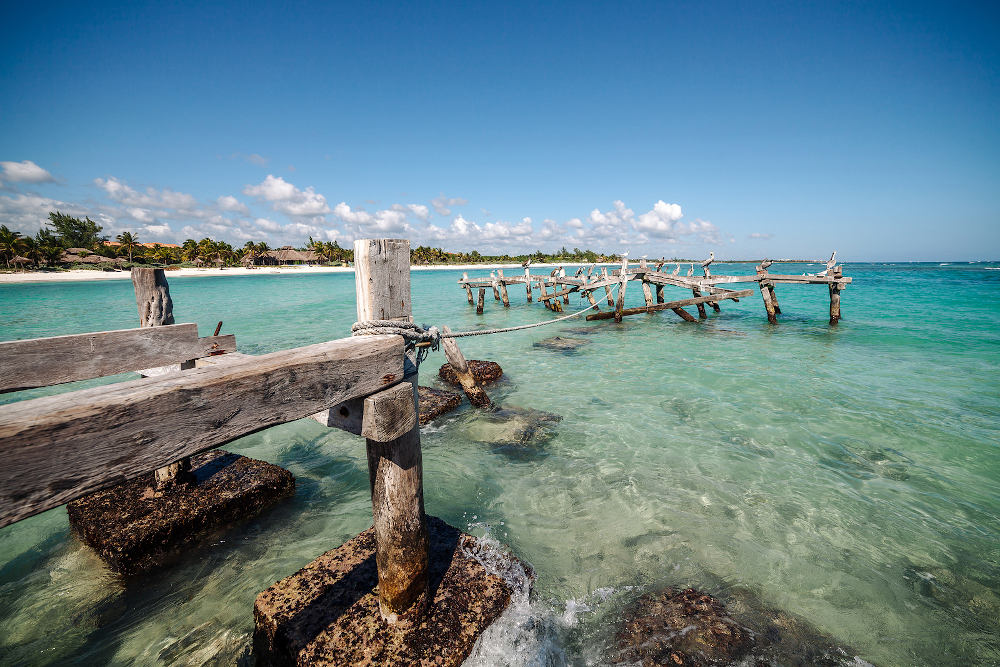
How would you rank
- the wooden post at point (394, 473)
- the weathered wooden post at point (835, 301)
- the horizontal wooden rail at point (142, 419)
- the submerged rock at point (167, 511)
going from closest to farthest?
the horizontal wooden rail at point (142, 419) < the wooden post at point (394, 473) < the submerged rock at point (167, 511) < the weathered wooden post at point (835, 301)

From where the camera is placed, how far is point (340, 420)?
2.12 m

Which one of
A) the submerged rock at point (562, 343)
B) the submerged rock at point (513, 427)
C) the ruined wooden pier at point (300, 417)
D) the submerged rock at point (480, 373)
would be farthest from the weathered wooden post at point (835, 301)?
the ruined wooden pier at point (300, 417)

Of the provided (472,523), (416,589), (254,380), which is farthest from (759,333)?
(254,380)

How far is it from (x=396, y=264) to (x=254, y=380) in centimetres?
100

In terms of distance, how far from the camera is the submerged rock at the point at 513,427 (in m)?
6.24

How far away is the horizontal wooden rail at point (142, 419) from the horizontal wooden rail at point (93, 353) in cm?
202

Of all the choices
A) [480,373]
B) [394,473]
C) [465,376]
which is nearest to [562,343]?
[480,373]

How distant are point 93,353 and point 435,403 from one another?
16.0ft

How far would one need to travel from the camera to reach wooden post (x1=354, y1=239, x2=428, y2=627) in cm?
215

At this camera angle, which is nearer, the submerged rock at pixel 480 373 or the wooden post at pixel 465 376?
the wooden post at pixel 465 376

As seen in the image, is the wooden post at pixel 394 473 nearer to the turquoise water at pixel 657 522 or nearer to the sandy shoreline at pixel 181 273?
the turquoise water at pixel 657 522

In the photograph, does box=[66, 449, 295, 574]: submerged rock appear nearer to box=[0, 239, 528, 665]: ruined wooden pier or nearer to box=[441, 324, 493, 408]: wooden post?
box=[0, 239, 528, 665]: ruined wooden pier

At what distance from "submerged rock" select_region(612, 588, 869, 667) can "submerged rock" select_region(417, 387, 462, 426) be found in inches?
176

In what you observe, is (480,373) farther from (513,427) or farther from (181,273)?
(181,273)
